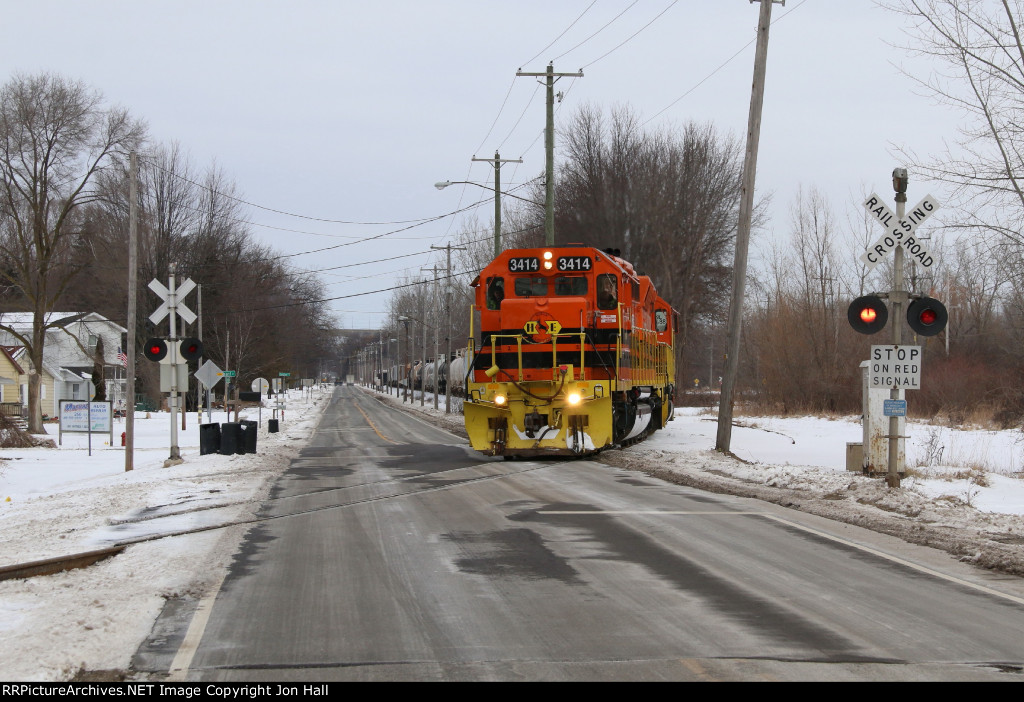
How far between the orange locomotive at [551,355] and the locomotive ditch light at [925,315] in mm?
6820

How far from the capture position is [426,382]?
8306 cm

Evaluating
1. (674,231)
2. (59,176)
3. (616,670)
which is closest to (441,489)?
(616,670)

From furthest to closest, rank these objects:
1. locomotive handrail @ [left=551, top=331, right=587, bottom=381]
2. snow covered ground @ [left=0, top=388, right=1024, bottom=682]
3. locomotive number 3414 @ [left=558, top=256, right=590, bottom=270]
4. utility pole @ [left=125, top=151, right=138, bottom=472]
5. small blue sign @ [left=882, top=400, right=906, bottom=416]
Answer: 1. utility pole @ [left=125, top=151, right=138, bottom=472]
2. locomotive number 3414 @ [left=558, top=256, right=590, bottom=270]
3. locomotive handrail @ [left=551, top=331, right=587, bottom=381]
4. small blue sign @ [left=882, top=400, right=906, bottom=416]
5. snow covered ground @ [left=0, top=388, right=1024, bottom=682]

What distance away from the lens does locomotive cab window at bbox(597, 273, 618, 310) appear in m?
19.3

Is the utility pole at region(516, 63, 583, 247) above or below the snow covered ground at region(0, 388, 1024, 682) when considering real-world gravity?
above

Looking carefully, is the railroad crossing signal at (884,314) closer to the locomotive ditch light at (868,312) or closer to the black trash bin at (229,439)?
the locomotive ditch light at (868,312)

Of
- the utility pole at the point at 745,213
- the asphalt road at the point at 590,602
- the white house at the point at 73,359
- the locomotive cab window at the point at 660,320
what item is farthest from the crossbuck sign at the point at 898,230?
the white house at the point at 73,359

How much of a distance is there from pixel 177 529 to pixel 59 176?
33.6 meters

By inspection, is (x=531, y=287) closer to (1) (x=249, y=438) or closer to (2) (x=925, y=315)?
(1) (x=249, y=438)

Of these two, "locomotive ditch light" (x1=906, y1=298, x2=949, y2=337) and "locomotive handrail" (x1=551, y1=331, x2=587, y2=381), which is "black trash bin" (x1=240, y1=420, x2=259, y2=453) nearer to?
"locomotive handrail" (x1=551, y1=331, x2=587, y2=381)

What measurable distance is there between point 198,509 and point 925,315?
1051 centimetres

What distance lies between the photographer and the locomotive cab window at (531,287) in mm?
19781

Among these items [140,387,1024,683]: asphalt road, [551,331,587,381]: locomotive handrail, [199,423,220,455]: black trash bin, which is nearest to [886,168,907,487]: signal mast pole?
[140,387,1024,683]: asphalt road

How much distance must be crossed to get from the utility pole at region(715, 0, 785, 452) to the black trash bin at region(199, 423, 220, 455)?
38.1 ft
